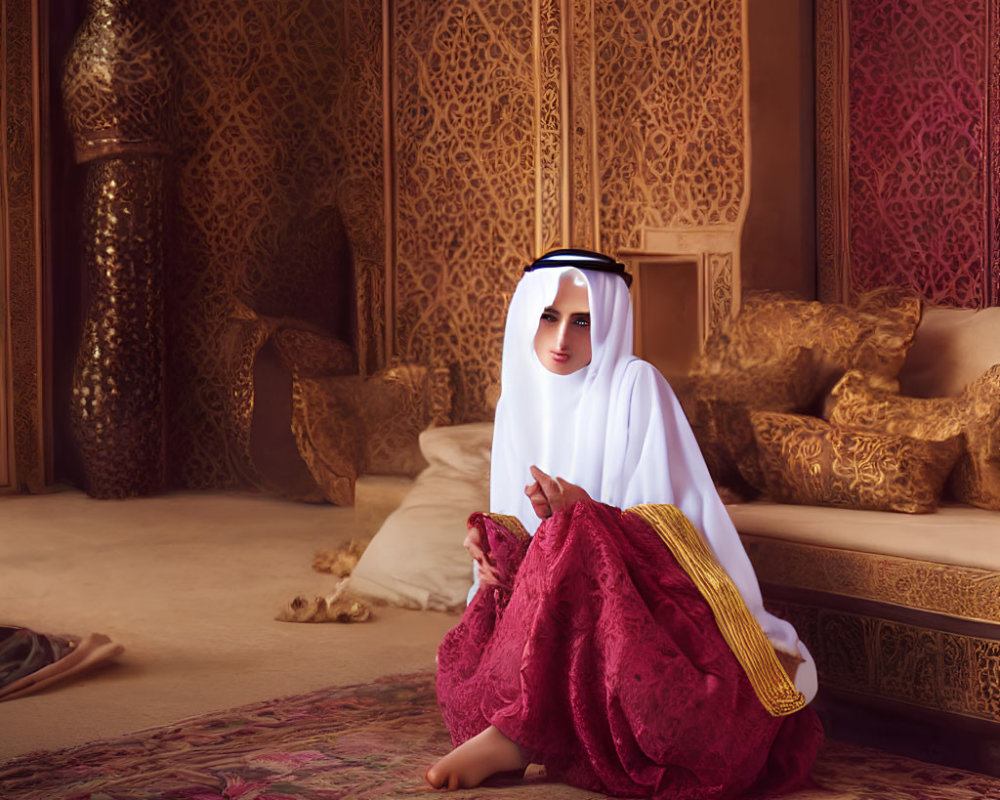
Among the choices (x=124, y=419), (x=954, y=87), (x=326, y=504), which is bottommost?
(x=326, y=504)

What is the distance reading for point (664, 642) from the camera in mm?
2291

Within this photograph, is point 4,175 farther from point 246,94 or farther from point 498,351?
point 498,351

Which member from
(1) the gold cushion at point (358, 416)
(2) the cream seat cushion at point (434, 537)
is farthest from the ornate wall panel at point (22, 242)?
(2) the cream seat cushion at point (434, 537)

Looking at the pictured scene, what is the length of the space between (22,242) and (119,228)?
27.0 inches

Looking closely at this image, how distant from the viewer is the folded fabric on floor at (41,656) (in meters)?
3.29

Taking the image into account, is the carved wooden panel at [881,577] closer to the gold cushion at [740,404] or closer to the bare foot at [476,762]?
the gold cushion at [740,404]

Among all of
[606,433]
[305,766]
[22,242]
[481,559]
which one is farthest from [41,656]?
[22,242]

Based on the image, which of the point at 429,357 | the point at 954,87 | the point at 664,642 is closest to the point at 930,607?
the point at 664,642

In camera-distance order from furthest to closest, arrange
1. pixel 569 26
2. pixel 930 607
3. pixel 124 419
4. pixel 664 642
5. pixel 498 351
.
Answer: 1. pixel 124 419
2. pixel 498 351
3. pixel 569 26
4. pixel 930 607
5. pixel 664 642

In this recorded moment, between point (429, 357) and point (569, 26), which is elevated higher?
point (569, 26)

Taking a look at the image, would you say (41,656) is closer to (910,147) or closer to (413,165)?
(910,147)

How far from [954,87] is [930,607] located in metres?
2.46

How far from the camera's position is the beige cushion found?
364 cm

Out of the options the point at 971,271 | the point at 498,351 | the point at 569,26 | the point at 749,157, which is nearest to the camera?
the point at 971,271
